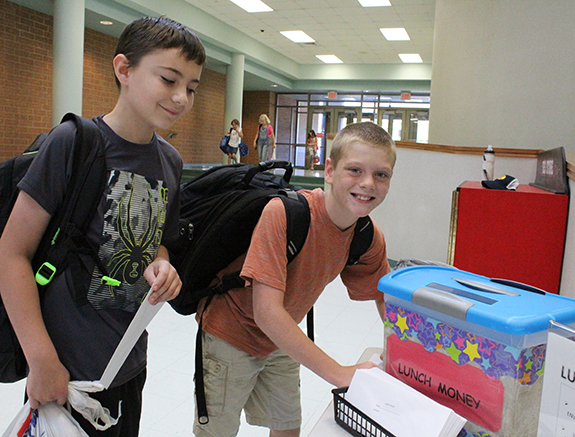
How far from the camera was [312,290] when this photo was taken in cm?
129

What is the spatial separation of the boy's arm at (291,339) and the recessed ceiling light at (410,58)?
15058 mm

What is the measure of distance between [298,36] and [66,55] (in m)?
6.99

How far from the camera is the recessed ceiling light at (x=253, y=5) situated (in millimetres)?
10500

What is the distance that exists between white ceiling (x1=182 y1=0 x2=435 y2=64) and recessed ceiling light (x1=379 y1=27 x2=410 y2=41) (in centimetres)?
15

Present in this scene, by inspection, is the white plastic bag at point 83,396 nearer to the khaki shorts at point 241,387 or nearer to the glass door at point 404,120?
the khaki shorts at point 241,387

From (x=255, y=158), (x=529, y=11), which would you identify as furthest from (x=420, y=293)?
(x=255, y=158)

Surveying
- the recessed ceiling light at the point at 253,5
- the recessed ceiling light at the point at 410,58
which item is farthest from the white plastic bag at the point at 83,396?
the recessed ceiling light at the point at 410,58

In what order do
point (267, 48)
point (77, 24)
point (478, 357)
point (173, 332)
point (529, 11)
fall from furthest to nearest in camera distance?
point (267, 48)
point (77, 24)
point (529, 11)
point (173, 332)
point (478, 357)

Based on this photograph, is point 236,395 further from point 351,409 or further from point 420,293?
point 420,293

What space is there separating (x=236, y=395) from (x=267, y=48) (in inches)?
583

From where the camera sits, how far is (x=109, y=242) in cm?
111

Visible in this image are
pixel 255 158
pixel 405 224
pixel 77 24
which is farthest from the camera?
pixel 255 158

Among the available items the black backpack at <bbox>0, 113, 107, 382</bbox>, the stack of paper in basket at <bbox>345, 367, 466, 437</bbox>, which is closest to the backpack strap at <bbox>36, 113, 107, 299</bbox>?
the black backpack at <bbox>0, 113, 107, 382</bbox>

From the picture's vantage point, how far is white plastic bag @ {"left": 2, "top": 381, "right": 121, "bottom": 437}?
3.13ft
